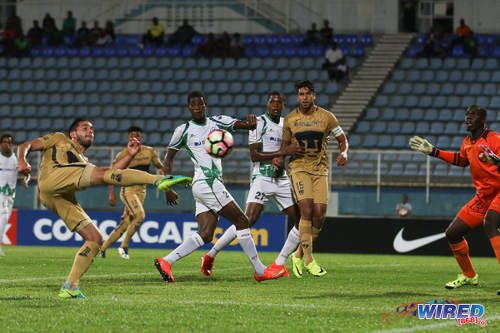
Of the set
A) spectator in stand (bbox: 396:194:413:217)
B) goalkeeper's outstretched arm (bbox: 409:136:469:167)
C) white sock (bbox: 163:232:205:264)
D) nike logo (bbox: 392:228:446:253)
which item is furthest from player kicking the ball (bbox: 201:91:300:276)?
spectator in stand (bbox: 396:194:413:217)

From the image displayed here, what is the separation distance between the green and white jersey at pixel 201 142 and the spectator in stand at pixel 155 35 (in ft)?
75.4

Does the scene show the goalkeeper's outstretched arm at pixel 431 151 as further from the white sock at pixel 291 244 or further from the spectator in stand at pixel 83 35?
the spectator in stand at pixel 83 35

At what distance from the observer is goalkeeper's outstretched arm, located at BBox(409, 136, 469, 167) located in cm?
1255

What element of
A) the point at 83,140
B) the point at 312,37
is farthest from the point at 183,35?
the point at 83,140

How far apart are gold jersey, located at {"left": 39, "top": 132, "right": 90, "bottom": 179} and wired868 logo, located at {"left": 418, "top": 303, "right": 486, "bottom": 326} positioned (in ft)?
11.6

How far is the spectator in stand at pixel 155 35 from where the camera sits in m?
36.5

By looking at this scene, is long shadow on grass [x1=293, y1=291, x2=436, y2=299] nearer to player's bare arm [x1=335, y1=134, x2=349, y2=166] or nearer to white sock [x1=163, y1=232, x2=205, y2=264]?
white sock [x1=163, y1=232, x2=205, y2=264]

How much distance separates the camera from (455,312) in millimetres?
9828

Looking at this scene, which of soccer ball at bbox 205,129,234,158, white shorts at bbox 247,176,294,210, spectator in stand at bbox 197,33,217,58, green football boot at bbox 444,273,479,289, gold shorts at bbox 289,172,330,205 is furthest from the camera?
spectator in stand at bbox 197,33,217,58

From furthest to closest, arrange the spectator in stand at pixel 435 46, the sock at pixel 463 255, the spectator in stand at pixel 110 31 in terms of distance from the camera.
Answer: the spectator in stand at pixel 110 31
the spectator in stand at pixel 435 46
the sock at pixel 463 255

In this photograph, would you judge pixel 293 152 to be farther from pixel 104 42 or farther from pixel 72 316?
pixel 104 42

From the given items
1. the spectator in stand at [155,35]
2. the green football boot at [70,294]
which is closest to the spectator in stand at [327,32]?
the spectator in stand at [155,35]

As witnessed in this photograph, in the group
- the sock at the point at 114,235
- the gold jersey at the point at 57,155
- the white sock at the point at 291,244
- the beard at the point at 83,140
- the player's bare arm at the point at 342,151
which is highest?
the beard at the point at 83,140

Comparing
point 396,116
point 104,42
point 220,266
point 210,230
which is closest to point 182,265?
point 220,266
